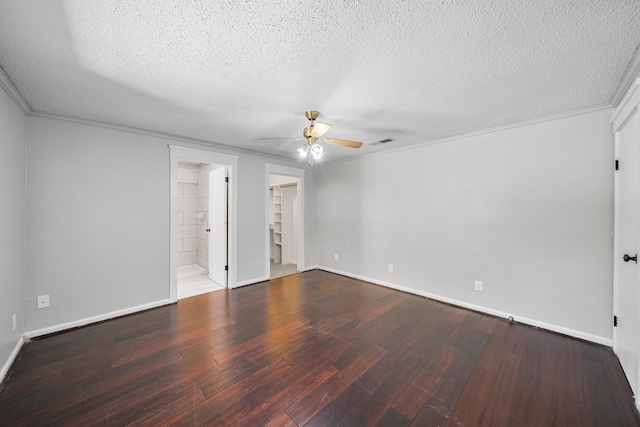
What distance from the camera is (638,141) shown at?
68.8 inches

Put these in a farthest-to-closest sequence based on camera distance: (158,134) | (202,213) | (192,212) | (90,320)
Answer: (192,212)
(202,213)
(158,134)
(90,320)

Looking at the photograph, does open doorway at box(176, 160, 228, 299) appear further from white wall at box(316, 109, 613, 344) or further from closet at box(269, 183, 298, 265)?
white wall at box(316, 109, 613, 344)

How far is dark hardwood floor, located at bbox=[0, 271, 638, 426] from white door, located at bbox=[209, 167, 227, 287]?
123cm

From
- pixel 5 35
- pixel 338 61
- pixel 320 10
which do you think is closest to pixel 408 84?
pixel 338 61

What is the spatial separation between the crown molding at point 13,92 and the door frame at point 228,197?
1275 millimetres

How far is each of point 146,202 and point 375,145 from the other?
3343mm

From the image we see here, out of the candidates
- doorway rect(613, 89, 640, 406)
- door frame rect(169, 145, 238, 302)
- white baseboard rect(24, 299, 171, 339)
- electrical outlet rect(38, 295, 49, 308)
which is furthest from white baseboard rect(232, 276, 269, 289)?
doorway rect(613, 89, 640, 406)

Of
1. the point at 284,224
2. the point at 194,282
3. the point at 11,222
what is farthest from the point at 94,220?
the point at 284,224

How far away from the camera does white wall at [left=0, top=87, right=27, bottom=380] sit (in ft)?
6.36

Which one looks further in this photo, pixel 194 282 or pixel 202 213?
pixel 202 213

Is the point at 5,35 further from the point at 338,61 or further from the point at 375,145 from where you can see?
the point at 375,145

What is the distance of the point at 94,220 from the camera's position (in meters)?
2.83

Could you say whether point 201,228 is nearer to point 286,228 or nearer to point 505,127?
point 286,228

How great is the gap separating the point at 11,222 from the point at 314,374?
2.91 m
